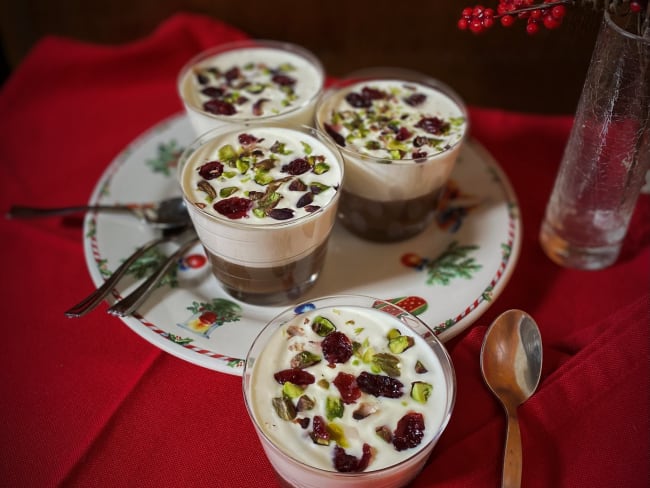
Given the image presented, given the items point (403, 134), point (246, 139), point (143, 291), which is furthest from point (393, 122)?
point (143, 291)

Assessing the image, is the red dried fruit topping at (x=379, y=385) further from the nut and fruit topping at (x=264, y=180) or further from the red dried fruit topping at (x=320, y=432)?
the nut and fruit topping at (x=264, y=180)

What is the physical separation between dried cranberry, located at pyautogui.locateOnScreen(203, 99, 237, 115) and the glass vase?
0.73 m

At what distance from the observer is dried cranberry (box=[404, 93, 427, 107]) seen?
4.82 ft

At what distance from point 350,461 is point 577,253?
77 centimetres

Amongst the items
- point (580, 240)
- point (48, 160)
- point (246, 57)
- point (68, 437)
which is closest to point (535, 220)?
point (580, 240)

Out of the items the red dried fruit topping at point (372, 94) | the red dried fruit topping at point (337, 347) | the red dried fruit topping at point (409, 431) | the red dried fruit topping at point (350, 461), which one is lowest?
the red dried fruit topping at point (350, 461)

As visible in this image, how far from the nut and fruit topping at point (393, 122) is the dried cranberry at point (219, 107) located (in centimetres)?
23

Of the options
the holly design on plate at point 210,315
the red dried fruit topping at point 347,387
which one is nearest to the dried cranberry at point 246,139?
the holly design on plate at point 210,315

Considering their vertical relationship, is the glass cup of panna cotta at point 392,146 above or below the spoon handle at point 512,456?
above

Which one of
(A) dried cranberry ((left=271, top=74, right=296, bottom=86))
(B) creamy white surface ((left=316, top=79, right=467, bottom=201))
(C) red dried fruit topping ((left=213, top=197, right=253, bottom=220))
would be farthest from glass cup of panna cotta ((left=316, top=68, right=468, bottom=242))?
(C) red dried fruit topping ((left=213, top=197, right=253, bottom=220))

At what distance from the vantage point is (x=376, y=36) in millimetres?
2068

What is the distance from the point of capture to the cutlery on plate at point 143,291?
122 cm

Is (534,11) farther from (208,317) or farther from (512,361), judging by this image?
(208,317)

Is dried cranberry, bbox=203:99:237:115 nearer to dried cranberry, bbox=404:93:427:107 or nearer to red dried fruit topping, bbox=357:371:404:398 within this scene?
dried cranberry, bbox=404:93:427:107
